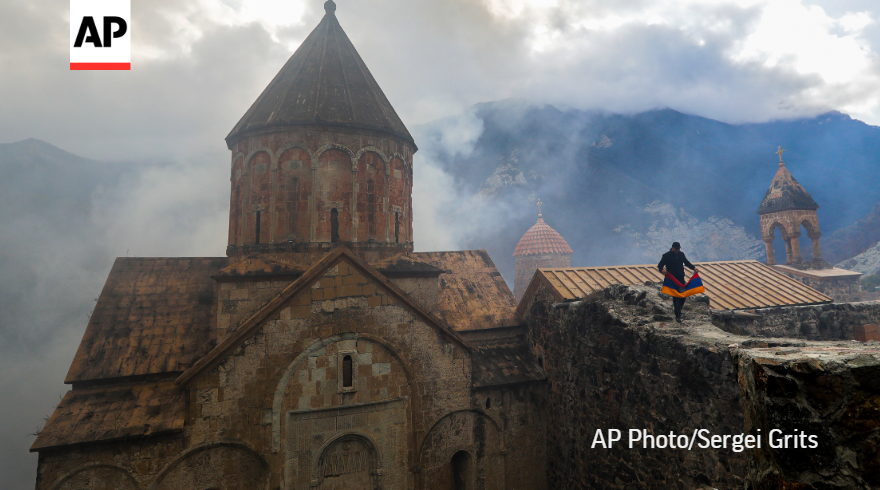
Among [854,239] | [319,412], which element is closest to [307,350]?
[319,412]

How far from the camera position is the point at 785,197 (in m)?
18.7

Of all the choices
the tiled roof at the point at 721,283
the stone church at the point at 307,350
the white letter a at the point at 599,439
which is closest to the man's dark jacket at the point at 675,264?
the tiled roof at the point at 721,283

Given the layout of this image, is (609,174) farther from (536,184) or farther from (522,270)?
(522,270)

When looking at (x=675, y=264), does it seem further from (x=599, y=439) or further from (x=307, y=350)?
(x=307, y=350)

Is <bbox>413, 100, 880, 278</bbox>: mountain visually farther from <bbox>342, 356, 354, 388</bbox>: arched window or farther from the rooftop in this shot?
<bbox>342, 356, 354, 388</bbox>: arched window

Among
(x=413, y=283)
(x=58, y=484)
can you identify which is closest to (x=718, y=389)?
(x=413, y=283)

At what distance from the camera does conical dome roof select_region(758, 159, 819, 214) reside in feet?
60.8

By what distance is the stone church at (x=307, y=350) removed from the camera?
19.9 ft

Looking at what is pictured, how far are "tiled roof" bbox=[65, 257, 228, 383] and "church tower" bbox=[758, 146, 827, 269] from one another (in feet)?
74.1

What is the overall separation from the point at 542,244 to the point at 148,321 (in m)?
21.4

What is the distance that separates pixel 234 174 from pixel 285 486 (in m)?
6.57

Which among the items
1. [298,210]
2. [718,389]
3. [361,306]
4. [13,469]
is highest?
[298,210]

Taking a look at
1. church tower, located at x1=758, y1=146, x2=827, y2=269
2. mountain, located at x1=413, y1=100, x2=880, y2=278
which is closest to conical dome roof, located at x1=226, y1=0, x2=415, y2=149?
church tower, located at x1=758, y1=146, x2=827, y2=269

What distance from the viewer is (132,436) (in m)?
5.81
